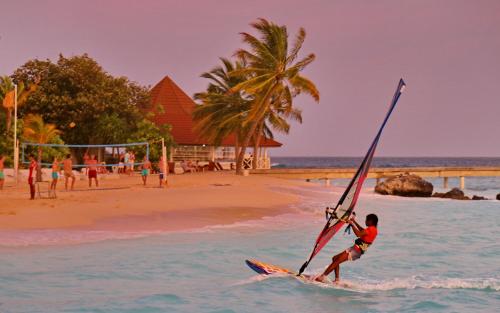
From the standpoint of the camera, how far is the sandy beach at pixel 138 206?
18484 mm

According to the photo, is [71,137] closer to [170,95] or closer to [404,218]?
[170,95]

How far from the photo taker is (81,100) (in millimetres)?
42500


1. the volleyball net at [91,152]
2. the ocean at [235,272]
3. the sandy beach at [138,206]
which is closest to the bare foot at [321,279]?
the ocean at [235,272]

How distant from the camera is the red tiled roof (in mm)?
48375

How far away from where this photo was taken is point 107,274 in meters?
13.1

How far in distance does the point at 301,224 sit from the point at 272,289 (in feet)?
28.3

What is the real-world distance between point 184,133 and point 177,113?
2529 mm

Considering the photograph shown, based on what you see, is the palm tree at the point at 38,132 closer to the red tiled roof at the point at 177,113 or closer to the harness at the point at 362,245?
the red tiled roof at the point at 177,113

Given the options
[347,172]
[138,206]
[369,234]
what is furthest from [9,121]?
[369,234]

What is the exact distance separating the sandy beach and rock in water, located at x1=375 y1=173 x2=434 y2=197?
938 centimetres

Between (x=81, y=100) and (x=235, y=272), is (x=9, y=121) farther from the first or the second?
(x=235, y=272)

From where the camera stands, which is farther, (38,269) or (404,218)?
(404,218)

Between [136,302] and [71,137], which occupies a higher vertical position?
[71,137]

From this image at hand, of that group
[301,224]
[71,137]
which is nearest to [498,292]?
[301,224]
